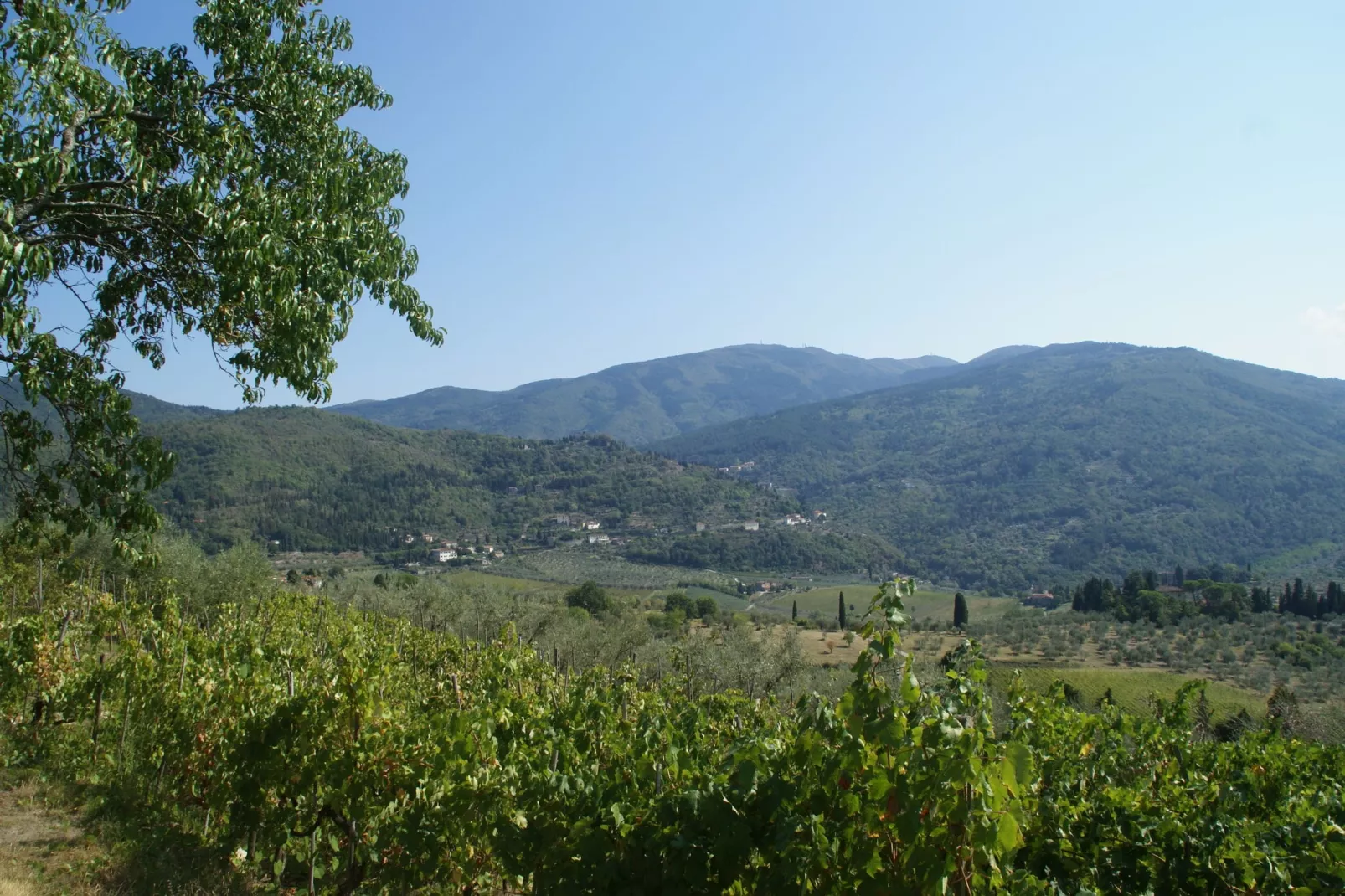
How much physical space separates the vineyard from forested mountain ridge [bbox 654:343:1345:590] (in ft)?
359

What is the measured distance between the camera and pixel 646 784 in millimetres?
4598

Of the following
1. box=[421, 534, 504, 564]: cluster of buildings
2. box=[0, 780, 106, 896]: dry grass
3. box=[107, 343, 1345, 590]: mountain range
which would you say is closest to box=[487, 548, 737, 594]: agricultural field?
box=[421, 534, 504, 564]: cluster of buildings

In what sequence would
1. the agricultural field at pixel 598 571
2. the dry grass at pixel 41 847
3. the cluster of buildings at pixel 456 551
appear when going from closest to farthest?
1. the dry grass at pixel 41 847
2. the agricultural field at pixel 598 571
3. the cluster of buildings at pixel 456 551

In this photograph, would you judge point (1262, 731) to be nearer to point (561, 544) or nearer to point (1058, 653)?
point (1058, 653)

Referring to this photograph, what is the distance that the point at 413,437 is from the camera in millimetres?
136000

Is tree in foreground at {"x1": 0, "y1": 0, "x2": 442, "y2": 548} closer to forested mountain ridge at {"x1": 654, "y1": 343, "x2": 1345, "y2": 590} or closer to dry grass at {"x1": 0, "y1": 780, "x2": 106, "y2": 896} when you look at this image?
dry grass at {"x1": 0, "y1": 780, "x2": 106, "y2": 896}

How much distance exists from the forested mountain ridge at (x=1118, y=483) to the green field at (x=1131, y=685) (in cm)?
7002

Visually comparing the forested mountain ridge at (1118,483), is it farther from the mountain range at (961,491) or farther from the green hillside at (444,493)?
the green hillside at (444,493)

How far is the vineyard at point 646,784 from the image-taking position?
9.84ft

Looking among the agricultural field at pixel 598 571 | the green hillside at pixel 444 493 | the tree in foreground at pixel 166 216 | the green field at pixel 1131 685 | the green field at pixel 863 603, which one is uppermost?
the tree in foreground at pixel 166 216

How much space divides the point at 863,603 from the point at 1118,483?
3539 inches

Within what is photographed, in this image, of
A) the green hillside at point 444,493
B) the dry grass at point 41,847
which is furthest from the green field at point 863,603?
the dry grass at point 41,847

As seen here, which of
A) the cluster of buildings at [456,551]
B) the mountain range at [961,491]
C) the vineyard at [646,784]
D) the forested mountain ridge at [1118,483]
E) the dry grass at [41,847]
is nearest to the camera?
the vineyard at [646,784]

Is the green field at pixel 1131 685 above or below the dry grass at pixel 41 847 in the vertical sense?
below
